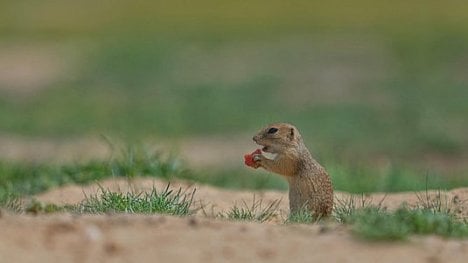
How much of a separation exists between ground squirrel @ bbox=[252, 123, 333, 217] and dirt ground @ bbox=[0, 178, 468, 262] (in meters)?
1.54

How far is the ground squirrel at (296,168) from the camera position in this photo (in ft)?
28.5

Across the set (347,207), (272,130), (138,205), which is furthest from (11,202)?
(347,207)

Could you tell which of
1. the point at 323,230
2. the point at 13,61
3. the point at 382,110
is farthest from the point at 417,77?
the point at 323,230

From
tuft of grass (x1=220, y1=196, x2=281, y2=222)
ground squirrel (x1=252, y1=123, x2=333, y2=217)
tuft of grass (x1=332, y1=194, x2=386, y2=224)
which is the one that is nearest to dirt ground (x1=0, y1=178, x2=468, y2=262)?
tuft of grass (x1=332, y1=194, x2=386, y2=224)

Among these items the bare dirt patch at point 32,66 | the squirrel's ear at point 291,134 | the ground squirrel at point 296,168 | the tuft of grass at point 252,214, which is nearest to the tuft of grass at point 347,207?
the ground squirrel at point 296,168

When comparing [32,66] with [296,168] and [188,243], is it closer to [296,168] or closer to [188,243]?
[296,168]

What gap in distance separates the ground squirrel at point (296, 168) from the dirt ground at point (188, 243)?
5.06 ft

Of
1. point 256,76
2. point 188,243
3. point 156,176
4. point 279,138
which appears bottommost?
point 188,243

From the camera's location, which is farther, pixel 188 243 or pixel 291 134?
pixel 291 134

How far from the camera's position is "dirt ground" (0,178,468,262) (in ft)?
20.8

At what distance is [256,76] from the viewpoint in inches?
912

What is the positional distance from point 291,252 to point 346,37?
21020 mm

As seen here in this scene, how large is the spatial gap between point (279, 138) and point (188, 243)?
2.63m

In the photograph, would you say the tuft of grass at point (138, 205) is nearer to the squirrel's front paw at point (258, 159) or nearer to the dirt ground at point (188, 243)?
the squirrel's front paw at point (258, 159)
